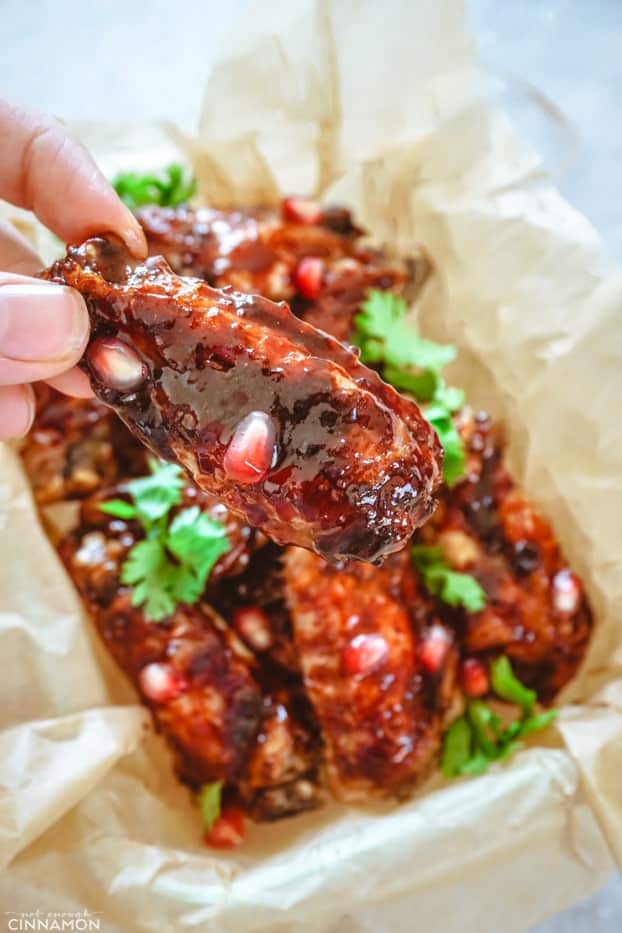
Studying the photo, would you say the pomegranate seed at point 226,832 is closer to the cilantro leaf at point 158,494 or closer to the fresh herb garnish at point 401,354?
the cilantro leaf at point 158,494

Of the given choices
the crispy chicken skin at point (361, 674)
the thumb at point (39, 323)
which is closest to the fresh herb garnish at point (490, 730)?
the crispy chicken skin at point (361, 674)

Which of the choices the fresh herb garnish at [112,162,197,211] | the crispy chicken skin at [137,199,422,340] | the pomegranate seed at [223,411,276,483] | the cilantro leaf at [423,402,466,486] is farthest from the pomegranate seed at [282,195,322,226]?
the pomegranate seed at [223,411,276,483]

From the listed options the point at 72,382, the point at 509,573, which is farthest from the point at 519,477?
the point at 72,382

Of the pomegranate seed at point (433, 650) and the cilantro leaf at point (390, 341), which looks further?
the cilantro leaf at point (390, 341)

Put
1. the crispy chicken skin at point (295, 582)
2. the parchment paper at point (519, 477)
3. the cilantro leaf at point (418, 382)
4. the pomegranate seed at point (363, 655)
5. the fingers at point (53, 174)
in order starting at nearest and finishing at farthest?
the crispy chicken skin at point (295, 582) → the fingers at point (53, 174) → the parchment paper at point (519, 477) → the pomegranate seed at point (363, 655) → the cilantro leaf at point (418, 382)

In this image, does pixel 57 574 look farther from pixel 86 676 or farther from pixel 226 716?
pixel 226 716

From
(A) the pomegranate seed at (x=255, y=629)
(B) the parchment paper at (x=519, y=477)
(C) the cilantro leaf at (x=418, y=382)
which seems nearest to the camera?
(B) the parchment paper at (x=519, y=477)

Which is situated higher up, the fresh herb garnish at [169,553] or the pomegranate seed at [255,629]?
the fresh herb garnish at [169,553]
